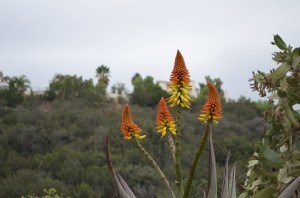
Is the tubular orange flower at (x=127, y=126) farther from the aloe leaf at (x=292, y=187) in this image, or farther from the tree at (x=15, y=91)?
the tree at (x=15, y=91)

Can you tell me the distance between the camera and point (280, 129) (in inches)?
77.5

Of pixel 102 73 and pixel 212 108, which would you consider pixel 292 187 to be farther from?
pixel 102 73

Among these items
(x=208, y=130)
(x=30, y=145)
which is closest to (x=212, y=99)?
(x=208, y=130)

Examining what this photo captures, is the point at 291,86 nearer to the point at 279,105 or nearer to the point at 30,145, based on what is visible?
the point at 279,105

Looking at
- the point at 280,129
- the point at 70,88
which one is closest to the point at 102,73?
the point at 70,88

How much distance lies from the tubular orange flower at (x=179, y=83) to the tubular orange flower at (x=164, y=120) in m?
0.04

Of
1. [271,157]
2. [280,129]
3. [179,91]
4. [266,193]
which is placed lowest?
[266,193]

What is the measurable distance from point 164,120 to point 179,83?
0.14 meters

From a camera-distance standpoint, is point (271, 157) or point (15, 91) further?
point (15, 91)

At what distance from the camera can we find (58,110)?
3231cm

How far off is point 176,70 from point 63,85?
39173mm

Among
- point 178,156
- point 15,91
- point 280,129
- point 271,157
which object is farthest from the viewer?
point 15,91

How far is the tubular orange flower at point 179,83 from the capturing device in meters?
1.72

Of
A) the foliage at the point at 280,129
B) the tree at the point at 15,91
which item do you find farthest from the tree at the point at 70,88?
the foliage at the point at 280,129
